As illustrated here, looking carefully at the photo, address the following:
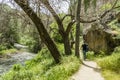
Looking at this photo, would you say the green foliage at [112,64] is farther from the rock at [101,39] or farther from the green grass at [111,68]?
the rock at [101,39]

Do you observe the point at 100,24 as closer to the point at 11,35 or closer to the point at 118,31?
the point at 118,31

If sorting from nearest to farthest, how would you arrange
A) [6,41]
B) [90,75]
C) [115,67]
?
[90,75] < [115,67] < [6,41]

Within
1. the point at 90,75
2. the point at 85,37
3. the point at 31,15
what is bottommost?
the point at 90,75

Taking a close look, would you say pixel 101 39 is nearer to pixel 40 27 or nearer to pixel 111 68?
pixel 111 68

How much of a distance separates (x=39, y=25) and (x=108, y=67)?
464 cm

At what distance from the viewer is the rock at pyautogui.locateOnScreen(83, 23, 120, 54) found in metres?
20.3

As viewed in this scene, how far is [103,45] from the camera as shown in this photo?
2112 cm

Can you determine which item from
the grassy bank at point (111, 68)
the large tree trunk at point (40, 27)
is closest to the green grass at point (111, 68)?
the grassy bank at point (111, 68)

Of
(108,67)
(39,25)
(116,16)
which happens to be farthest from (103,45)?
(39,25)

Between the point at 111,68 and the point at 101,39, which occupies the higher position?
the point at 101,39

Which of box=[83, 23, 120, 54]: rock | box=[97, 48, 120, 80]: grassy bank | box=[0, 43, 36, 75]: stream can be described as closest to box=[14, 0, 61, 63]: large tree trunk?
box=[97, 48, 120, 80]: grassy bank

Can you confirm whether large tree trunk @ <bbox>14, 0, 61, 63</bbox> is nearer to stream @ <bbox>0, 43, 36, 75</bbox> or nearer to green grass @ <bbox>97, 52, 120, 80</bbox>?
green grass @ <bbox>97, 52, 120, 80</bbox>

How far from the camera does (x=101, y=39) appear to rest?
21250mm

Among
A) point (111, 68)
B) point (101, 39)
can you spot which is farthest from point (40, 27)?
point (101, 39)
